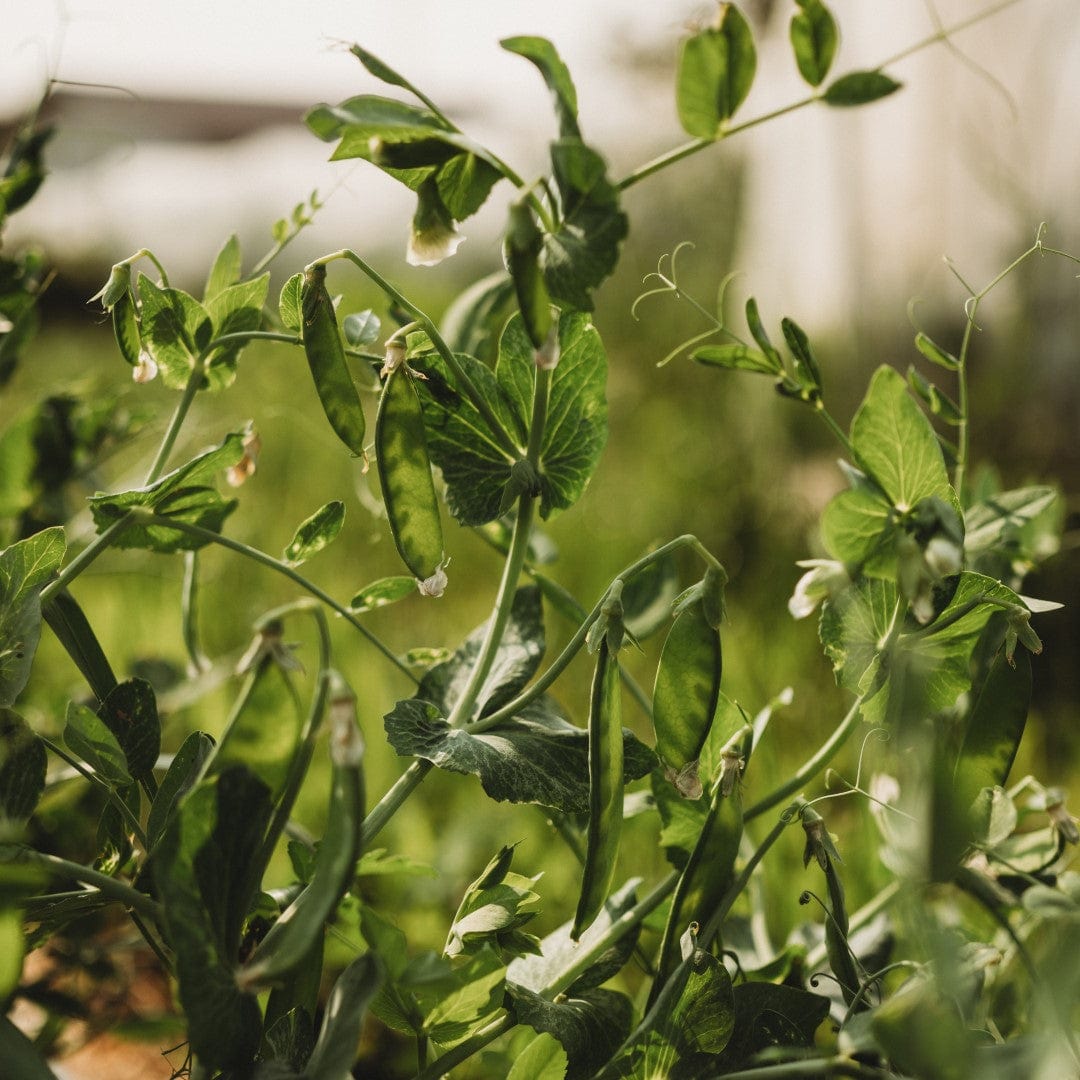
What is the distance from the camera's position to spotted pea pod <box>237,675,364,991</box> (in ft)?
0.78

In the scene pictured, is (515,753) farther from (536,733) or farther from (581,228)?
(581,228)

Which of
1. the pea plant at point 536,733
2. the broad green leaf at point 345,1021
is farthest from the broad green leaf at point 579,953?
the broad green leaf at point 345,1021

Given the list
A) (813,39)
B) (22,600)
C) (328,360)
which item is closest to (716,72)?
(813,39)

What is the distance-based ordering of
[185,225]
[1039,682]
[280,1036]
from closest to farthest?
1. [280,1036]
2. [1039,682]
3. [185,225]

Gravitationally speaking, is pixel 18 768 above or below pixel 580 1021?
above

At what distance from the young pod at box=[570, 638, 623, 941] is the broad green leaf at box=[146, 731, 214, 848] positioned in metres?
0.13

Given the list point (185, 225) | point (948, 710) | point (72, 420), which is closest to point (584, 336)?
point (948, 710)

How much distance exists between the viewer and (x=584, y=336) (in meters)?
0.36

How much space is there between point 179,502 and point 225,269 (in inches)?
4.2

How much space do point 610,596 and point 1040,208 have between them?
4.18ft

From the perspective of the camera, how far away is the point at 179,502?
0.38m

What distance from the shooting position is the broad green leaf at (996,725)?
1.13 ft

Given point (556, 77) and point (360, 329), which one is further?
point (360, 329)

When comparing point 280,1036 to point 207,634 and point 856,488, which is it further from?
point 207,634
